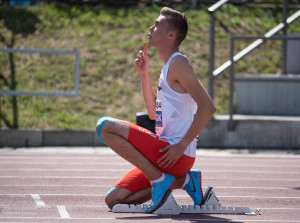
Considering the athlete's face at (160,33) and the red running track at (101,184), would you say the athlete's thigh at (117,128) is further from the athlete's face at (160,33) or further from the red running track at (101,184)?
the athlete's face at (160,33)

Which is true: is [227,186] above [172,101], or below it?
below

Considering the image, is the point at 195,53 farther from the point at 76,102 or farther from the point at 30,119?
the point at 30,119

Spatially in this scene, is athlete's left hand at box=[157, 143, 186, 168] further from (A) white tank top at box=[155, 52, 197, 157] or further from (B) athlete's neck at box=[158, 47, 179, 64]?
(B) athlete's neck at box=[158, 47, 179, 64]

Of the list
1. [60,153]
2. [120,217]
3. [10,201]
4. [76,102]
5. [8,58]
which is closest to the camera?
[120,217]

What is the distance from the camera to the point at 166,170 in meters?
5.55

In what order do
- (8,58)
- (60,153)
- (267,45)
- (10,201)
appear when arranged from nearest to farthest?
(10,201)
(60,153)
(8,58)
(267,45)

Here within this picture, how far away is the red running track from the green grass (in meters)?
2.67

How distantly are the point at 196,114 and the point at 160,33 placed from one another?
799 millimetres

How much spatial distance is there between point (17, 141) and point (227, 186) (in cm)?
543

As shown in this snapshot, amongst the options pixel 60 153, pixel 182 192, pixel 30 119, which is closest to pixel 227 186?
pixel 182 192

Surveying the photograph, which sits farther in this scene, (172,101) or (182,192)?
(182,192)

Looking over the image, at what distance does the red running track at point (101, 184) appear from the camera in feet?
18.4

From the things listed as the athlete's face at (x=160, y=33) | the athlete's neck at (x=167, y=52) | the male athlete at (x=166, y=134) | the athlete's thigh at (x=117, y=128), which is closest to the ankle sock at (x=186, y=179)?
the male athlete at (x=166, y=134)

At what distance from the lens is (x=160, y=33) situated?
18.7ft
